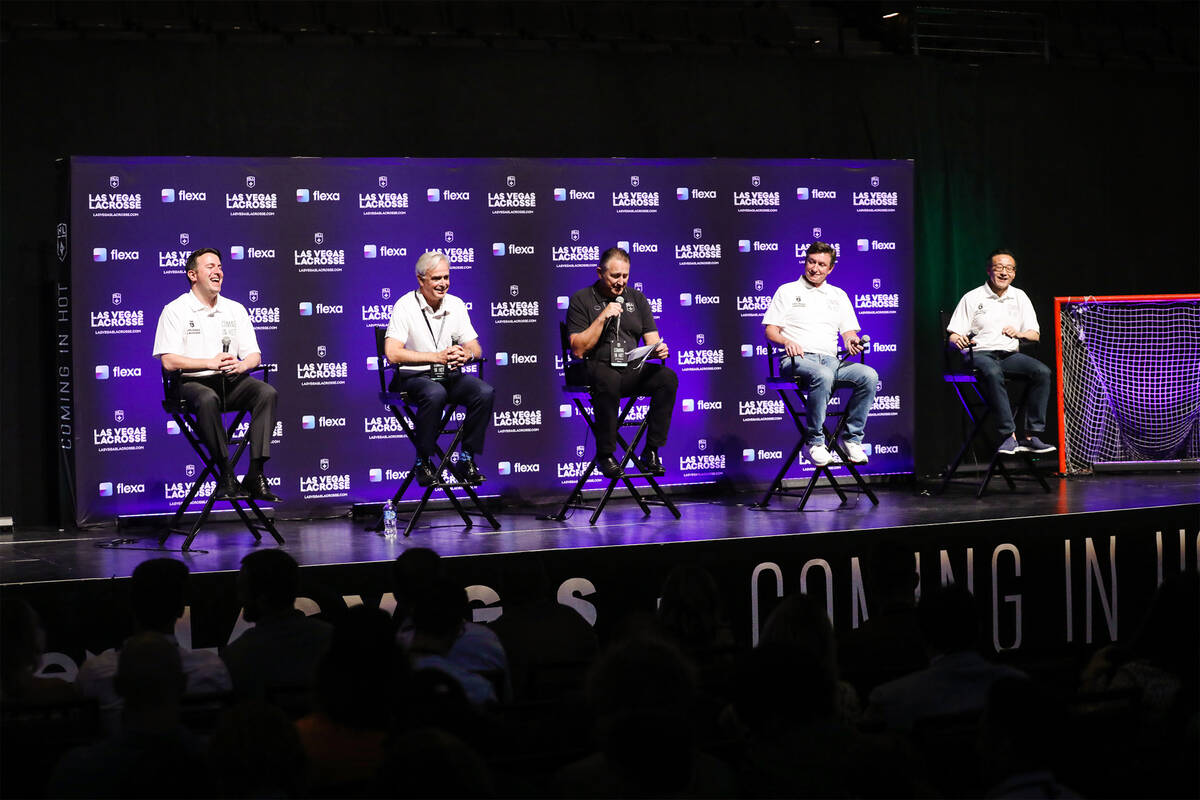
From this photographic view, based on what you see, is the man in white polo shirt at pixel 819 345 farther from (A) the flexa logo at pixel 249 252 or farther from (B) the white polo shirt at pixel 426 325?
(A) the flexa logo at pixel 249 252

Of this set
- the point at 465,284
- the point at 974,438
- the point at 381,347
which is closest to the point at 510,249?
the point at 465,284

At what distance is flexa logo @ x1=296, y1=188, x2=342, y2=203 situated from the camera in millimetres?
8258

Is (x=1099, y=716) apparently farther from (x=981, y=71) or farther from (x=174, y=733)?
(x=981, y=71)

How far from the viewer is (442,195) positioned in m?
8.52

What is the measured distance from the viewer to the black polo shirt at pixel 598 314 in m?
7.80

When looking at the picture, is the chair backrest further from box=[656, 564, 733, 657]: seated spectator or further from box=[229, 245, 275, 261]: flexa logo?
box=[656, 564, 733, 657]: seated spectator

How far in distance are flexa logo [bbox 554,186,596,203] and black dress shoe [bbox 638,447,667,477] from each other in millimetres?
2013

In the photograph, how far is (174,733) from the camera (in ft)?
9.34

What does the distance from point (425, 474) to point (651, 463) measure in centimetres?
131

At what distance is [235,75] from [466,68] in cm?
150

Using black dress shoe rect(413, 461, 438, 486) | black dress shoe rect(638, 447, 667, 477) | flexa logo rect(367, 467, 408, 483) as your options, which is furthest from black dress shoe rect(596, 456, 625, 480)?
flexa logo rect(367, 467, 408, 483)

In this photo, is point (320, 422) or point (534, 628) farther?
point (320, 422)

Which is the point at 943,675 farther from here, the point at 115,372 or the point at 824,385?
the point at 115,372

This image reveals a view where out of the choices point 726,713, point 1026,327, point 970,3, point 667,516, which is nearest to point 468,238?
point 667,516
